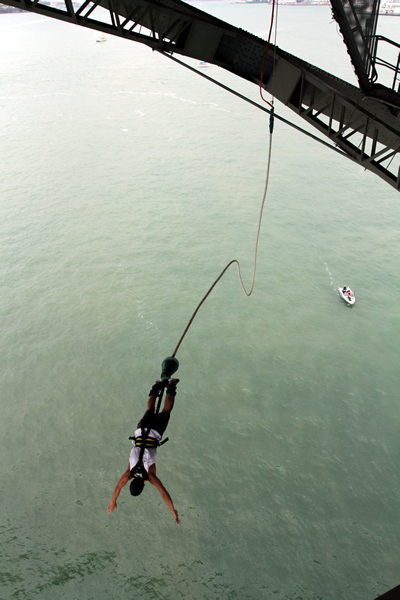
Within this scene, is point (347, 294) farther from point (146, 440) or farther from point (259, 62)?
point (146, 440)

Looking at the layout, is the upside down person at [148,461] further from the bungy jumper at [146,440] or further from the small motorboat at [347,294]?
the small motorboat at [347,294]

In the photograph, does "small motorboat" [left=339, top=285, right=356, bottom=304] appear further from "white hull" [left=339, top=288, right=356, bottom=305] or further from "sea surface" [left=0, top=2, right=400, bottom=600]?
"sea surface" [left=0, top=2, right=400, bottom=600]

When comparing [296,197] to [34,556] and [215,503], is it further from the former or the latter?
[34,556]

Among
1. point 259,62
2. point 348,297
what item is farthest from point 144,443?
point 348,297

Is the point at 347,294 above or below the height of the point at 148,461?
Result: below

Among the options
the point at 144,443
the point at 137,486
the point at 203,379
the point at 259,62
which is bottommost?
the point at 203,379

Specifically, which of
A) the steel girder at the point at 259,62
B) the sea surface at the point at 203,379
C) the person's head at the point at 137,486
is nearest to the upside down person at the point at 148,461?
the person's head at the point at 137,486

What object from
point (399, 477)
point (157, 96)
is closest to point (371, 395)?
point (399, 477)

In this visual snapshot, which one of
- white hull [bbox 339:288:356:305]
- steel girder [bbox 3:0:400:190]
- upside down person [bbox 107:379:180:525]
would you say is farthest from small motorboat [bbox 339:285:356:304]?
upside down person [bbox 107:379:180:525]
